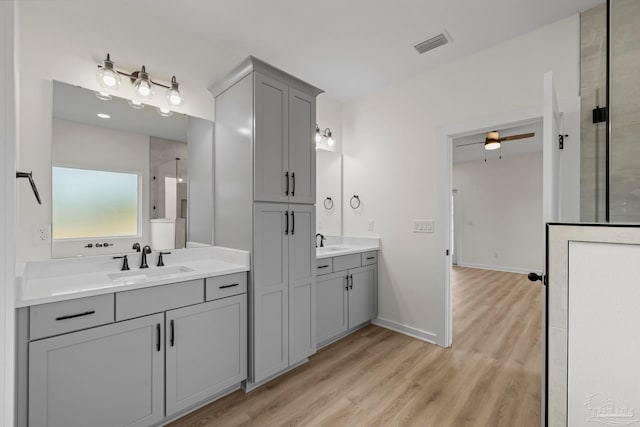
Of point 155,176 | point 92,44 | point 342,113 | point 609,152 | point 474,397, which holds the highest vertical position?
point 342,113

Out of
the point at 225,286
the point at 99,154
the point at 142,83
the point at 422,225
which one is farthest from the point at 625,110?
the point at 99,154

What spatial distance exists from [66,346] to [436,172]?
2955 millimetres

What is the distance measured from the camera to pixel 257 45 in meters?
2.47

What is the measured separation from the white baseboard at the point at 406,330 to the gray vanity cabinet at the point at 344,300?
100mm

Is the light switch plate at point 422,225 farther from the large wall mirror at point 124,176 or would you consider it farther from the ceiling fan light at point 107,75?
the ceiling fan light at point 107,75

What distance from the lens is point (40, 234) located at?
1.66 meters

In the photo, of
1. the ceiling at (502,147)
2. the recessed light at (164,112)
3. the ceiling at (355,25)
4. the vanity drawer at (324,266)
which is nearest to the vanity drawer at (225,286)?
the vanity drawer at (324,266)

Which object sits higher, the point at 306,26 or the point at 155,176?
the point at 306,26

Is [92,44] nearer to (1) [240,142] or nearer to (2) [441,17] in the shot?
(1) [240,142]

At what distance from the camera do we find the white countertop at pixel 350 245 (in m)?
3.13

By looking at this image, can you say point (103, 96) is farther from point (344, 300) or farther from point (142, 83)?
point (344, 300)

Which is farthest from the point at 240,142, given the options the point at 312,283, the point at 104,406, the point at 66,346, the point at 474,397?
the point at 474,397

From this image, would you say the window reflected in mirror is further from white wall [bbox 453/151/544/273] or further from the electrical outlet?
white wall [bbox 453/151/544/273]

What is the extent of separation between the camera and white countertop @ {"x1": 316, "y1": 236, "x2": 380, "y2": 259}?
10.3 ft
